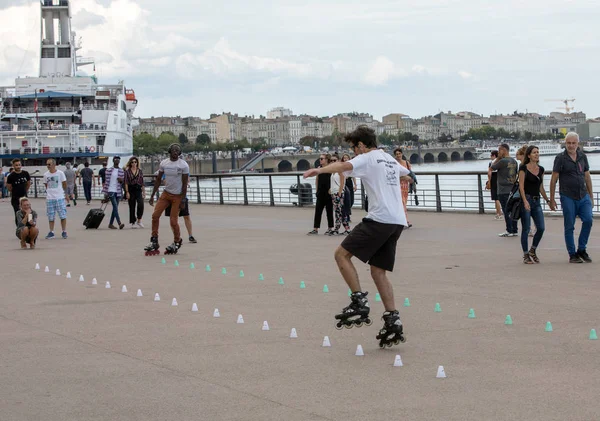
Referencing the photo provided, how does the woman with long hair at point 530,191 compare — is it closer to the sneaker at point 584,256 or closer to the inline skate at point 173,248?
the sneaker at point 584,256

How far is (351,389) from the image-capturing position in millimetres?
5656

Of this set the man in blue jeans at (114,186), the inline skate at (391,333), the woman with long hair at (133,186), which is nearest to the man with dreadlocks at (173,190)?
the woman with long hair at (133,186)

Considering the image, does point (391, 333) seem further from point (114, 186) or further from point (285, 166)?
point (285, 166)

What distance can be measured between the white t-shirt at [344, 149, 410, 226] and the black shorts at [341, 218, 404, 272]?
0.18 ft

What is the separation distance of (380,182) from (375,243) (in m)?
0.46

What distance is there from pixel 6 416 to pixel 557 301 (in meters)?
5.51

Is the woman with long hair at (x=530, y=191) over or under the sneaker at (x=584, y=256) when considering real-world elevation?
over

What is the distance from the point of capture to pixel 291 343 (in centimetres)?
716

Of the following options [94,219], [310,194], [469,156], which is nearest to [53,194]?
[94,219]

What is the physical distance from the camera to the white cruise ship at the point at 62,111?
64.8m

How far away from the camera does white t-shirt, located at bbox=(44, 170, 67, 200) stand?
59.6 feet

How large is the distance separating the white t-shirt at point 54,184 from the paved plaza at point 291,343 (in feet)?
16.3

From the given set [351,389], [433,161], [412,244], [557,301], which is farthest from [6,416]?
[433,161]

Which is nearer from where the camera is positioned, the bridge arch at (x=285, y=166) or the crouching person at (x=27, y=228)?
the crouching person at (x=27, y=228)
